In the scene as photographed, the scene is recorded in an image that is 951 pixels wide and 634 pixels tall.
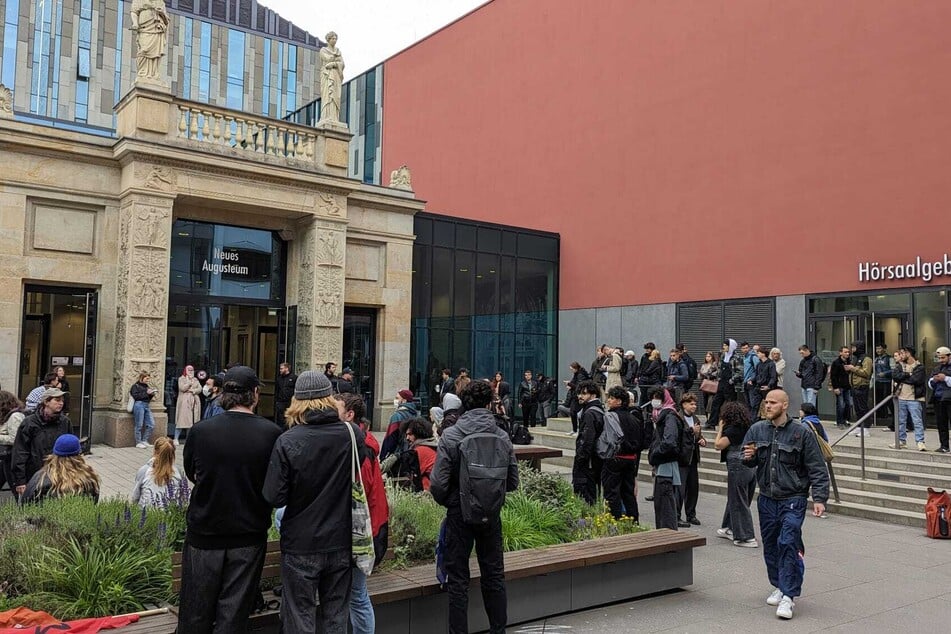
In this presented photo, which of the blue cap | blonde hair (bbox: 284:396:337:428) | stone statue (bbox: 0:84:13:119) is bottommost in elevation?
the blue cap

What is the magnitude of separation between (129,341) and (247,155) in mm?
4701

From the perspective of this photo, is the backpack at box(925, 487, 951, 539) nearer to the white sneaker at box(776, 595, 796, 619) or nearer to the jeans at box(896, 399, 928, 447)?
the jeans at box(896, 399, 928, 447)

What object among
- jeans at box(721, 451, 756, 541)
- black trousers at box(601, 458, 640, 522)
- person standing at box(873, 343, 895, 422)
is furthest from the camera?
person standing at box(873, 343, 895, 422)

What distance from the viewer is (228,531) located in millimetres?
4230

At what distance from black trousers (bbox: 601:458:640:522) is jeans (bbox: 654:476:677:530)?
1.10 feet

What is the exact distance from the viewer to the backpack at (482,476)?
509cm

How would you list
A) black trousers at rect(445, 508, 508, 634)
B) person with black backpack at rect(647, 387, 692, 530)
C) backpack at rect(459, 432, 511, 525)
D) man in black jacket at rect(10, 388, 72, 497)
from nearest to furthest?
backpack at rect(459, 432, 511, 525), black trousers at rect(445, 508, 508, 634), man in black jacket at rect(10, 388, 72, 497), person with black backpack at rect(647, 387, 692, 530)

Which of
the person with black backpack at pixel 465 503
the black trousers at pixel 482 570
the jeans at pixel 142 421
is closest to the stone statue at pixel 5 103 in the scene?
the jeans at pixel 142 421

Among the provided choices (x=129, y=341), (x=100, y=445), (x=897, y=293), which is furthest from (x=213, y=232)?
(x=897, y=293)

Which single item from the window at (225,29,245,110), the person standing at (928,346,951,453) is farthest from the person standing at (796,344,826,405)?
the window at (225,29,245,110)

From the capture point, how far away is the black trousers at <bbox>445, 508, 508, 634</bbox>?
523cm

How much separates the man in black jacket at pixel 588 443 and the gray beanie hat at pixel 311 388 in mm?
4734

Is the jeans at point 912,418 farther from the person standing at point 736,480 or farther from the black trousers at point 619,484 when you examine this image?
the black trousers at point 619,484

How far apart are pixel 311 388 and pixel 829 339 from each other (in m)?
16.5
